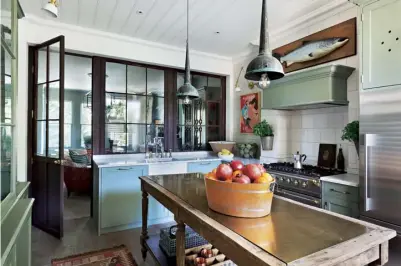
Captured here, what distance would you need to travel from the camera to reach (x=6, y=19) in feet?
5.08

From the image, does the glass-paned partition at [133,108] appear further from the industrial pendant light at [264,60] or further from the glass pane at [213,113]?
the industrial pendant light at [264,60]

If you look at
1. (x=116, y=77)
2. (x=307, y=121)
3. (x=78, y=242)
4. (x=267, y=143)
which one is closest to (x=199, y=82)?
(x=116, y=77)

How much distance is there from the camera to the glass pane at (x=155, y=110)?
13.8 feet

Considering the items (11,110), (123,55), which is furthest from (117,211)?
(123,55)

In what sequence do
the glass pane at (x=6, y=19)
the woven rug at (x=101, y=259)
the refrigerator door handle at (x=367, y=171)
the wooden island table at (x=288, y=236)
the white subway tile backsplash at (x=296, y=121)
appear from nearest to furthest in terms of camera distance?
1. the wooden island table at (x=288, y=236)
2. the glass pane at (x=6, y=19)
3. the refrigerator door handle at (x=367, y=171)
4. the woven rug at (x=101, y=259)
5. the white subway tile backsplash at (x=296, y=121)

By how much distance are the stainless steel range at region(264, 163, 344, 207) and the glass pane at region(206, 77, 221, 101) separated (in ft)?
6.89

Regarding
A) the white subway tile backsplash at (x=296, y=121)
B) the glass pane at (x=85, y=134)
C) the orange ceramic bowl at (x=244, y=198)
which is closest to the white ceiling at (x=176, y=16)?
the white subway tile backsplash at (x=296, y=121)

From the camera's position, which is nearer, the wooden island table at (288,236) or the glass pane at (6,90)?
the wooden island table at (288,236)

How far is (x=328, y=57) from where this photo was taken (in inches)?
119

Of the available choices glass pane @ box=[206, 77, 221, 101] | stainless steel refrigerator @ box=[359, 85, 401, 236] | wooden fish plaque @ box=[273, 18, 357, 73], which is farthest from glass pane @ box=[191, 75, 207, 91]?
stainless steel refrigerator @ box=[359, 85, 401, 236]

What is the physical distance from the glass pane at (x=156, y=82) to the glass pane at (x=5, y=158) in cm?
266

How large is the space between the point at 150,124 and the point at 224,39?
1.80 m

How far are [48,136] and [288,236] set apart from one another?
3.16 metres

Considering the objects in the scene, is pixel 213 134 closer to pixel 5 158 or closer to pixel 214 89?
pixel 214 89
